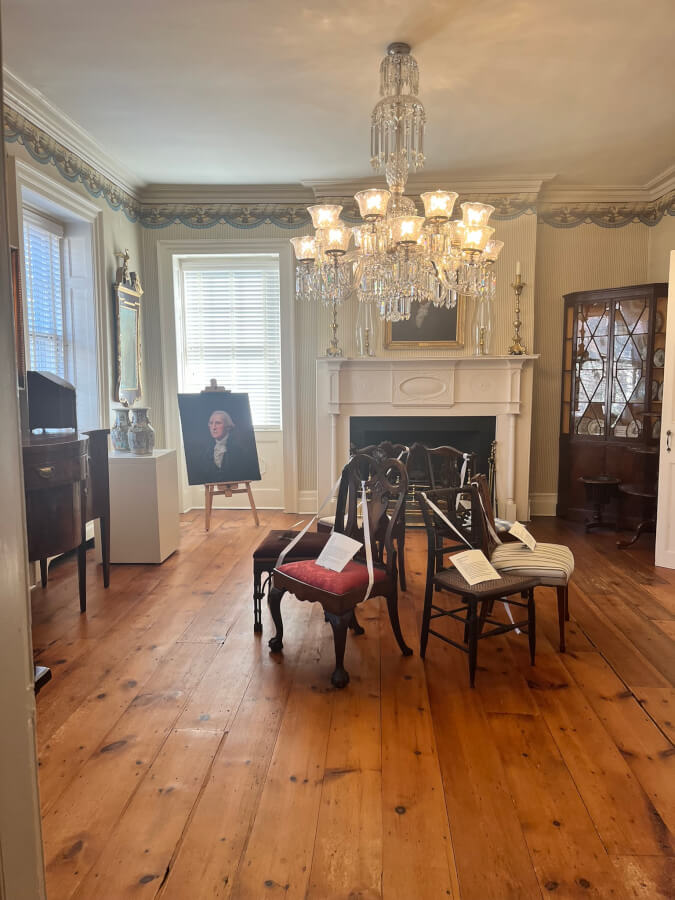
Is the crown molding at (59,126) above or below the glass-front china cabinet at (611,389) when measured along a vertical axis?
above

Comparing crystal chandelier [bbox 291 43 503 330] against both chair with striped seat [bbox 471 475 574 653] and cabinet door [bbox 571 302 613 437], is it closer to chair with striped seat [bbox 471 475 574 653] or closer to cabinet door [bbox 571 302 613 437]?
chair with striped seat [bbox 471 475 574 653]

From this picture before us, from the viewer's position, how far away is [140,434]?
4.61 m

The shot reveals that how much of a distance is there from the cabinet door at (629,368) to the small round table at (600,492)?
405mm

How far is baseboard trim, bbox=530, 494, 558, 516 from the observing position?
620 centimetres

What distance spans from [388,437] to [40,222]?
3360mm

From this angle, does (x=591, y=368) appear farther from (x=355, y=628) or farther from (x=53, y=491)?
(x=53, y=491)

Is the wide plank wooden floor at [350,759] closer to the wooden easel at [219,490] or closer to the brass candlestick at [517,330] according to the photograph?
the wooden easel at [219,490]

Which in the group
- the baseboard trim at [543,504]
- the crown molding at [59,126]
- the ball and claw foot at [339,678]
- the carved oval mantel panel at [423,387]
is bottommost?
the ball and claw foot at [339,678]

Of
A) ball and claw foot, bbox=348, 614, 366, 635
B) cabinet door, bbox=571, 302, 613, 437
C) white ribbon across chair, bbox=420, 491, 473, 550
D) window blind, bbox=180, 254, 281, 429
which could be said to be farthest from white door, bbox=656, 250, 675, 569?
window blind, bbox=180, 254, 281, 429

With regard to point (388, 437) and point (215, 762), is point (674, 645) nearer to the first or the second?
point (215, 762)

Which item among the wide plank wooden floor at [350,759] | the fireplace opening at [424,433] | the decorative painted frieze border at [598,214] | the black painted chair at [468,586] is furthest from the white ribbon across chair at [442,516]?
the decorative painted frieze border at [598,214]

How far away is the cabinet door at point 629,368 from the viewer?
212 inches

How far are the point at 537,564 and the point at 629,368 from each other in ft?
10.2

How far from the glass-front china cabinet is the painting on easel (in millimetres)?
2969
